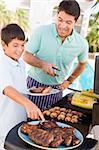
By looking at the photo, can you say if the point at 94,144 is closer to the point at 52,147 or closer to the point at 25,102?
the point at 52,147

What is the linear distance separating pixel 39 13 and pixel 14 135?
107 inches

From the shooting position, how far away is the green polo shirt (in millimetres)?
2062

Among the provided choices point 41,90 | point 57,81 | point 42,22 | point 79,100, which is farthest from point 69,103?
point 42,22

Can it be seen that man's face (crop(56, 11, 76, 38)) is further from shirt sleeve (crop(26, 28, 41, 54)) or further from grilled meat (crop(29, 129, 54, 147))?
grilled meat (crop(29, 129, 54, 147))

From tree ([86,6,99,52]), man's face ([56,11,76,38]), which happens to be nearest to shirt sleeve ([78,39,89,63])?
man's face ([56,11,76,38])

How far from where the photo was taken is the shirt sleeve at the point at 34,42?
2066mm

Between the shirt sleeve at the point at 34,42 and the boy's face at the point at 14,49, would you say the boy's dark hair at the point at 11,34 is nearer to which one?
the boy's face at the point at 14,49

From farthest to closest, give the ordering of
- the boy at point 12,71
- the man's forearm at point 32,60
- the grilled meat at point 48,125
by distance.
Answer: the man's forearm at point 32,60 < the boy at point 12,71 < the grilled meat at point 48,125

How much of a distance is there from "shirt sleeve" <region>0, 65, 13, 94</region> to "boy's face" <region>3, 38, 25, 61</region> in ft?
0.45

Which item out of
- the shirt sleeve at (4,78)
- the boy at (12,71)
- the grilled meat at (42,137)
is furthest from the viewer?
the boy at (12,71)

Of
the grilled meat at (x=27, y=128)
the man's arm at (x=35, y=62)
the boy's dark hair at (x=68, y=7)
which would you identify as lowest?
the grilled meat at (x=27, y=128)

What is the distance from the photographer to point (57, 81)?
217 centimetres

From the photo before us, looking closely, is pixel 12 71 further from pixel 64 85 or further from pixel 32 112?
pixel 64 85

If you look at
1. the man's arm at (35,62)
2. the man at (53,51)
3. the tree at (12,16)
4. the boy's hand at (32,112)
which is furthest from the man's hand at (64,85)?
the tree at (12,16)
